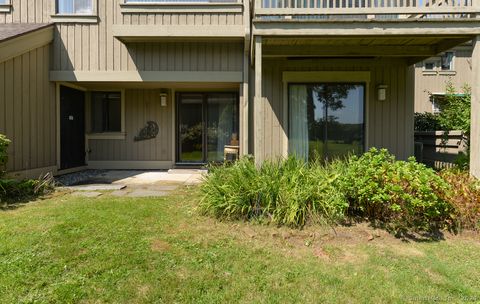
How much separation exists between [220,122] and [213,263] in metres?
6.35

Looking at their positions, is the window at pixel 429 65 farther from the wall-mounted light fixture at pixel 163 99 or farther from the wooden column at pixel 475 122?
the wall-mounted light fixture at pixel 163 99

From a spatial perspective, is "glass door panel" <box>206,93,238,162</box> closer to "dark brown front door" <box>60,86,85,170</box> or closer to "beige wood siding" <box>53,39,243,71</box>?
"beige wood siding" <box>53,39,243,71</box>

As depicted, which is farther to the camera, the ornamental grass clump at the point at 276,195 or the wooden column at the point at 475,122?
the wooden column at the point at 475,122

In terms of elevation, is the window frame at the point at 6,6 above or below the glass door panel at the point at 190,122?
above

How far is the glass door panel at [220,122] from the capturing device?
895 centimetres

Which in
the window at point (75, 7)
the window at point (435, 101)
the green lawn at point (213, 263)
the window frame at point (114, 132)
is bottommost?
the green lawn at point (213, 263)

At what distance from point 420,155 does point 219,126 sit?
5628 millimetres

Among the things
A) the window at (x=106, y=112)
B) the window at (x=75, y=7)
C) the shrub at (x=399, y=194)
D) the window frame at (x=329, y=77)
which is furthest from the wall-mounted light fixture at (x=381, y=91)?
the window at (x=75, y=7)

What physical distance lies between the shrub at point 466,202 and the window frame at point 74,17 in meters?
8.17

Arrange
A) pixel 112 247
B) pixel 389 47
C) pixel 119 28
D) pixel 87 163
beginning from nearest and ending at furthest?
pixel 112 247 < pixel 389 47 < pixel 119 28 < pixel 87 163

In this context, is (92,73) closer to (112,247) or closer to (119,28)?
(119,28)

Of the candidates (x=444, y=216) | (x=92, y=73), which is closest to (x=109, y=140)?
(x=92, y=73)

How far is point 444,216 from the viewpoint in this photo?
150 inches

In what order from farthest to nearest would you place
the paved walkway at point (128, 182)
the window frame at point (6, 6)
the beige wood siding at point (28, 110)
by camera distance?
1. the window frame at point (6, 6)
2. the beige wood siding at point (28, 110)
3. the paved walkway at point (128, 182)
